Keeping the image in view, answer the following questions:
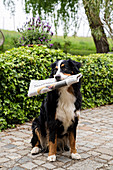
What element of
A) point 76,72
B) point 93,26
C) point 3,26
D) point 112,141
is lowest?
point 112,141

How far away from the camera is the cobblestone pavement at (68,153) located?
2949 millimetres

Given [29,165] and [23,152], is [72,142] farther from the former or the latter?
[23,152]

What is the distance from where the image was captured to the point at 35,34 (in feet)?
28.0

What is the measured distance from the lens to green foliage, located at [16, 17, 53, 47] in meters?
8.53

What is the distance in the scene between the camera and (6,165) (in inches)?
116

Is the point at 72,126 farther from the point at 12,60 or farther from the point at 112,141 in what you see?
the point at 12,60

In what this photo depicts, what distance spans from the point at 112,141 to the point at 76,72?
1829 millimetres

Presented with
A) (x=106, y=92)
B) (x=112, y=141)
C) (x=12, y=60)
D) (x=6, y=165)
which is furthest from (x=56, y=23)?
(x=6, y=165)

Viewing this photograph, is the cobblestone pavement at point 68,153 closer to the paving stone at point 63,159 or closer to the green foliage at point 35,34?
the paving stone at point 63,159

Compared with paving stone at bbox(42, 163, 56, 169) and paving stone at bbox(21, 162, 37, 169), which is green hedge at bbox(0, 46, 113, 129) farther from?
paving stone at bbox(42, 163, 56, 169)

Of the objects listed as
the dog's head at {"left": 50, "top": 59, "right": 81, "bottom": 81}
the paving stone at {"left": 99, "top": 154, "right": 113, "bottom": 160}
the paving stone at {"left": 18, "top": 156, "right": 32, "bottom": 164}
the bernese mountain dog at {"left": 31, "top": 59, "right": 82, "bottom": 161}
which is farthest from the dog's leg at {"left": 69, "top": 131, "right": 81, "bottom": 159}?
the dog's head at {"left": 50, "top": 59, "right": 81, "bottom": 81}

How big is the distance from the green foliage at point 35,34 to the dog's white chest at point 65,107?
5758mm

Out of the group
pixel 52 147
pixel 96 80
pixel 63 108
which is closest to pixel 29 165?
pixel 52 147

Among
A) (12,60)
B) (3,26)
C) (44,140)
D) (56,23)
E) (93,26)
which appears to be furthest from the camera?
(3,26)
